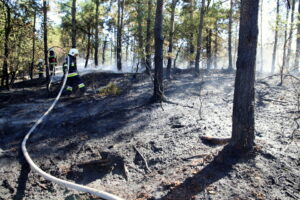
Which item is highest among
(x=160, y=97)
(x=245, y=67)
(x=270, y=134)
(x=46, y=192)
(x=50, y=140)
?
(x=245, y=67)

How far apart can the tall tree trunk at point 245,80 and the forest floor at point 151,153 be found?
324 millimetres

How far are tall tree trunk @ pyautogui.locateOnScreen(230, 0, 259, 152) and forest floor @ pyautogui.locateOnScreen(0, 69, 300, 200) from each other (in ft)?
1.06

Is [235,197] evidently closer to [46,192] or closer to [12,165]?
[46,192]

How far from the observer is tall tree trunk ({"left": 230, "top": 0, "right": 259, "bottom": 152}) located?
3.43 metres

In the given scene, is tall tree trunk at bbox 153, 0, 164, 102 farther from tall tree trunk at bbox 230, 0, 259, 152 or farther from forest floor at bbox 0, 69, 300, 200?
tall tree trunk at bbox 230, 0, 259, 152

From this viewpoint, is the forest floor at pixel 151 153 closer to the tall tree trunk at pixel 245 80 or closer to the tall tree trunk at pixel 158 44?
the tall tree trunk at pixel 245 80

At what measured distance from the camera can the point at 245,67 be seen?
3.52 meters

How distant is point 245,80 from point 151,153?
2.28 m

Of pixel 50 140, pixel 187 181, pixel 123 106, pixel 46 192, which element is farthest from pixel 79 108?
pixel 187 181

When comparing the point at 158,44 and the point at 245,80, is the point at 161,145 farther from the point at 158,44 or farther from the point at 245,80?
the point at 158,44

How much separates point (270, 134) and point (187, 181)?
2.53m

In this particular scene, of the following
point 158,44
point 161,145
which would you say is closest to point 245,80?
point 161,145

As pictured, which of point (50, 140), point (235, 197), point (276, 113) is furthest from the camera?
point (276, 113)

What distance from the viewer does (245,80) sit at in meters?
3.54
